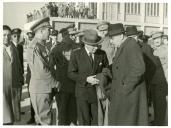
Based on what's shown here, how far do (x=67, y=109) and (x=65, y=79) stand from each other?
0.40 metres

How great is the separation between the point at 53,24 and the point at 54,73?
0.70 meters

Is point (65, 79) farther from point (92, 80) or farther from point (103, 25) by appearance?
point (103, 25)

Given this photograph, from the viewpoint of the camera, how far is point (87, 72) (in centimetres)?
355

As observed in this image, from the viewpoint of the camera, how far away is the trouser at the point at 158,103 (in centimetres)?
398

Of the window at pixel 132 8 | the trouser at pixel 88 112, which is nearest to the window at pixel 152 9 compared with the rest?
the window at pixel 132 8

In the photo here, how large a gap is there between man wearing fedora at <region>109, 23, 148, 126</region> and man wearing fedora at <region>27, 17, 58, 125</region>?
0.81m

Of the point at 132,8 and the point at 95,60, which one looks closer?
the point at 95,60

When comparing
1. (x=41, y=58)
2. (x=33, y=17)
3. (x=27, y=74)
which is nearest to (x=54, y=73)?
(x=41, y=58)

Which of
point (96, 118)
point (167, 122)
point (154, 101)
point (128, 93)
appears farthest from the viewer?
point (154, 101)

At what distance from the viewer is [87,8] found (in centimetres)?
401

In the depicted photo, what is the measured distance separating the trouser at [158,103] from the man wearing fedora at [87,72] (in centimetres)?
86

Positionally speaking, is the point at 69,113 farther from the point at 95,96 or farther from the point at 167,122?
the point at 167,122

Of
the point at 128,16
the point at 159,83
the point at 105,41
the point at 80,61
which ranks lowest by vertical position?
the point at 159,83

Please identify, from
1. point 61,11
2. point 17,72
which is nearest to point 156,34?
point 61,11
